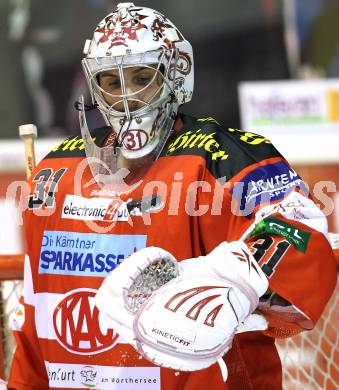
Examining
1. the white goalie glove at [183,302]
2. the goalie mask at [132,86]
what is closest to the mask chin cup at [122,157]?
the goalie mask at [132,86]

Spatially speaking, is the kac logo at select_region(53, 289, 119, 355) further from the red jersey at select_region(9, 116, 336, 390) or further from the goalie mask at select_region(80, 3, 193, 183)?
the goalie mask at select_region(80, 3, 193, 183)

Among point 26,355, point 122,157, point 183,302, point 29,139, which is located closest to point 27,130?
point 29,139

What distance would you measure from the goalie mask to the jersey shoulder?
6 cm

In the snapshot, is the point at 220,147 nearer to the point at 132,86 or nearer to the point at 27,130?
the point at 132,86

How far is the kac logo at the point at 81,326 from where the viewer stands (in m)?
2.13

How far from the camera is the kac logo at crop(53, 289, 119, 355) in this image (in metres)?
2.13

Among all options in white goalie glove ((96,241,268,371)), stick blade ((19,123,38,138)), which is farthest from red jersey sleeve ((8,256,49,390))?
white goalie glove ((96,241,268,371))

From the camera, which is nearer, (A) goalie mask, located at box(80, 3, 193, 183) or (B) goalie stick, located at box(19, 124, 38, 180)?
(A) goalie mask, located at box(80, 3, 193, 183)

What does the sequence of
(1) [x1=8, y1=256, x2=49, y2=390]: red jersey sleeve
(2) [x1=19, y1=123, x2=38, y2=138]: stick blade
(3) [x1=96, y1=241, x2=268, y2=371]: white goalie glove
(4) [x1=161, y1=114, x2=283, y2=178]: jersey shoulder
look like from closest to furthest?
(3) [x1=96, y1=241, x2=268, y2=371]: white goalie glove → (4) [x1=161, y1=114, x2=283, y2=178]: jersey shoulder → (1) [x1=8, y1=256, x2=49, y2=390]: red jersey sleeve → (2) [x1=19, y1=123, x2=38, y2=138]: stick blade

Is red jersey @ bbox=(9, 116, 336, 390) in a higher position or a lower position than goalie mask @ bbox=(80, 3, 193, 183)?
lower

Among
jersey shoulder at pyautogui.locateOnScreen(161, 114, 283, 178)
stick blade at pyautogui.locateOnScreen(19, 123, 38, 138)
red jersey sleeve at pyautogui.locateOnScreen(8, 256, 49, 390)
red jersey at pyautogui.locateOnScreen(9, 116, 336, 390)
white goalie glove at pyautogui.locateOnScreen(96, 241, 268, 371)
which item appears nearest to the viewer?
white goalie glove at pyautogui.locateOnScreen(96, 241, 268, 371)

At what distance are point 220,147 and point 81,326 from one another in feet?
1.68

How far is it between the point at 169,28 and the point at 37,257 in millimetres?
635

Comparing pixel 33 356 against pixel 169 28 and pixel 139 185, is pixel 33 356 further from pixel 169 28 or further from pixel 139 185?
pixel 169 28
